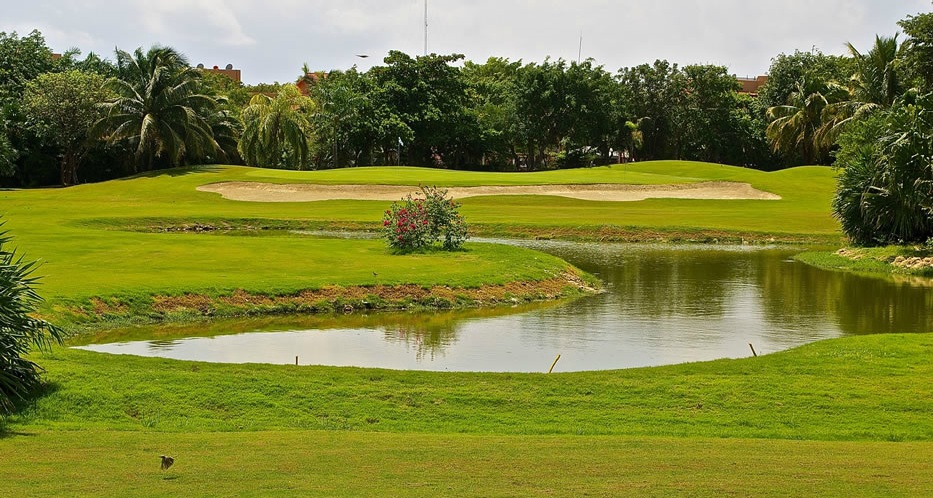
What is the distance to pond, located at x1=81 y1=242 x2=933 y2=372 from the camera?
69.5 feet

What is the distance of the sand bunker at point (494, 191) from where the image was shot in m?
63.5

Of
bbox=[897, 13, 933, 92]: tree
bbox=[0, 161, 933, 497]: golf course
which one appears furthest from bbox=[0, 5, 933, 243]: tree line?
bbox=[0, 161, 933, 497]: golf course

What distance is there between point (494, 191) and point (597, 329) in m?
41.3

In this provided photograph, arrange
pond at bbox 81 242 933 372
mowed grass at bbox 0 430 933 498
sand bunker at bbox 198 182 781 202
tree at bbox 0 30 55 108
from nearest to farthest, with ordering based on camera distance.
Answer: mowed grass at bbox 0 430 933 498 → pond at bbox 81 242 933 372 → sand bunker at bbox 198 182 781 202 → tree at bbox 0 30 55 108

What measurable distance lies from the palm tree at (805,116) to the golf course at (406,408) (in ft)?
193

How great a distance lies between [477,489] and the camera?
9.45 m

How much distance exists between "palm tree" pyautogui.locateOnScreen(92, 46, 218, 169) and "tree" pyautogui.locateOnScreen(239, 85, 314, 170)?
6.52 m

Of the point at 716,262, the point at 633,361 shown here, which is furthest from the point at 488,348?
the point at 716,262

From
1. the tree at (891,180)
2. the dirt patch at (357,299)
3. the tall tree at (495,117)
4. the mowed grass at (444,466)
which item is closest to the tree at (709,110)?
the tall tree at (495,117)

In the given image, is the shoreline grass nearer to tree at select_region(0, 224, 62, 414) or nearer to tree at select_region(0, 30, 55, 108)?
tree at select_region(0, 224, 62, 414)

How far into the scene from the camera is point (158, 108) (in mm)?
77000

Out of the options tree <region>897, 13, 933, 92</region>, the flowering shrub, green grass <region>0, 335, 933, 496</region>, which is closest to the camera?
green grass <region>0, 335, 933, 496</region>

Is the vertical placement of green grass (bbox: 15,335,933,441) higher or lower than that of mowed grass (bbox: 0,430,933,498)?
lower

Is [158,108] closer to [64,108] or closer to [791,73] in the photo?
[64,108]
